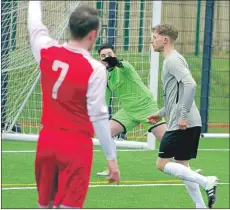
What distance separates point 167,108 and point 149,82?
560cm

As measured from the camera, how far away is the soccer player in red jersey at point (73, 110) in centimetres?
562

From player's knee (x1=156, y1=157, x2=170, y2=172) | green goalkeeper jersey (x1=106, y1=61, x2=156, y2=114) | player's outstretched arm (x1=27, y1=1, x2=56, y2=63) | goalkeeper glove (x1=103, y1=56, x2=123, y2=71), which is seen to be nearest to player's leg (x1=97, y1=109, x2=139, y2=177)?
green goalkeeper jersey (x1=106, y1=61, x2=156, y2=114)

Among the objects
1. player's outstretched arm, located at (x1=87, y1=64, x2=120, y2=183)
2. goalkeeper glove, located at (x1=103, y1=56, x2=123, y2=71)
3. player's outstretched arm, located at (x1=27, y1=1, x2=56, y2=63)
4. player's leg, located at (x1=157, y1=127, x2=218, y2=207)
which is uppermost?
player's outstretched arm, located at (x1=27, y1=1, x2=56, y2=63)

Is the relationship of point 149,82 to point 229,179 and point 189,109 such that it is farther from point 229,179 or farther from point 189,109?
point 189,109

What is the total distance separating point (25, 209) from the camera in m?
8.50

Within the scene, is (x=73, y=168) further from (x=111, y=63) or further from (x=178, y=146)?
(x=111, y=63)

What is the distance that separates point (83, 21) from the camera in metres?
5.64

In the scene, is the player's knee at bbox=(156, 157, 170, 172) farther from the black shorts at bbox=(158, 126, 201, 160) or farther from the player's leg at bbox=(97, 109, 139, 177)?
the player's leg at bbox=(97, 109, 139, 177)

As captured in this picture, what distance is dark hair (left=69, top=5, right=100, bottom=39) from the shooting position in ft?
18.5

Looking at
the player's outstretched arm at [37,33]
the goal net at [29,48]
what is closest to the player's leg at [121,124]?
the goal net at [29,48]

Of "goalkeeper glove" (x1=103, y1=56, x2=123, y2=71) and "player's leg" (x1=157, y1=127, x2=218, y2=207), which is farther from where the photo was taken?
"goalkeeper glove" (x1=103, y1=56, x2=123, y2=71)

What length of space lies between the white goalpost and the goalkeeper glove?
3279 mm

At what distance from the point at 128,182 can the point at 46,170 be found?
5.02 m

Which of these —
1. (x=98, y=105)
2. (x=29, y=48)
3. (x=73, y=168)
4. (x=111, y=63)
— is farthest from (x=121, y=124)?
(x=98, y=105)
